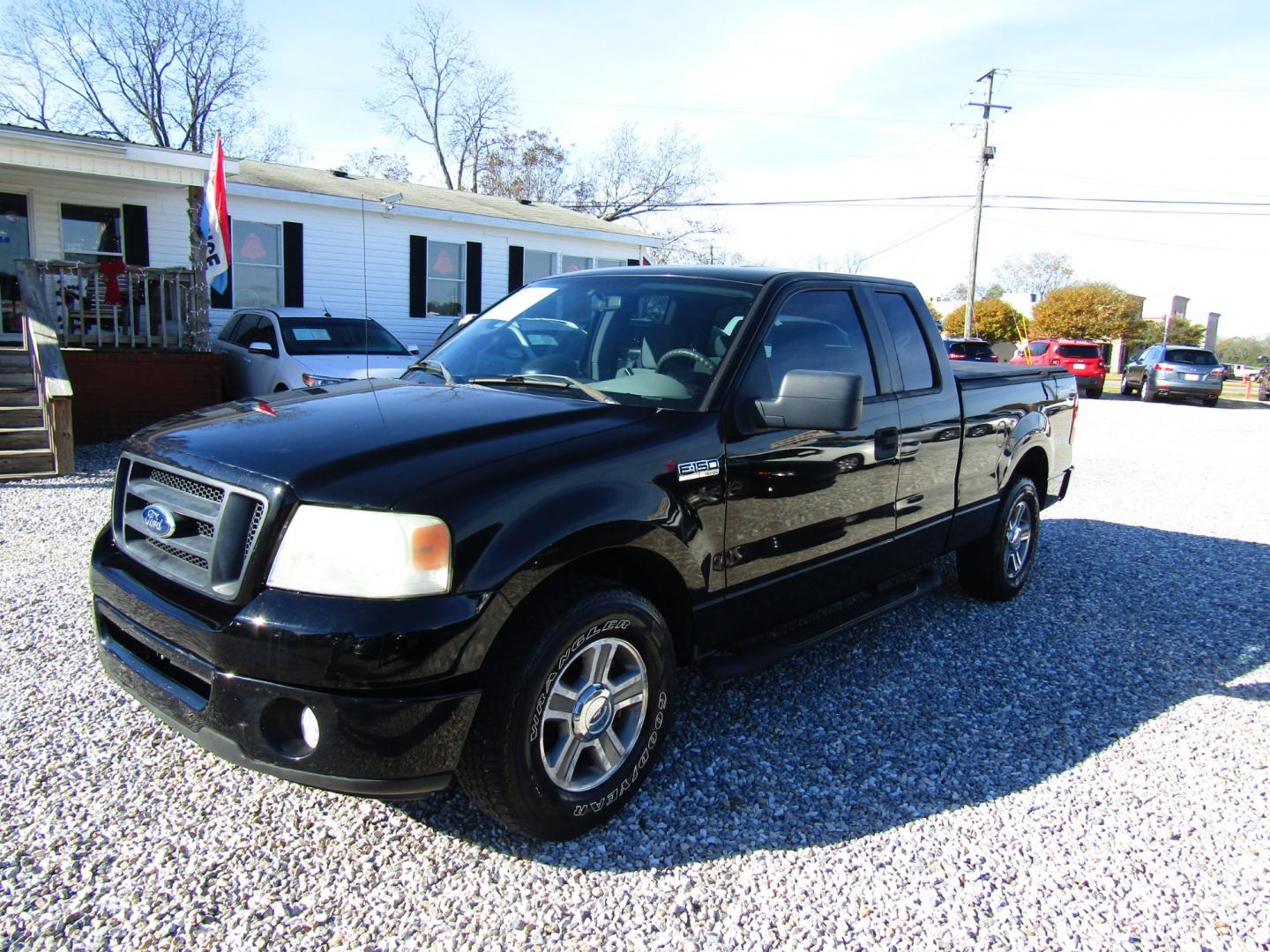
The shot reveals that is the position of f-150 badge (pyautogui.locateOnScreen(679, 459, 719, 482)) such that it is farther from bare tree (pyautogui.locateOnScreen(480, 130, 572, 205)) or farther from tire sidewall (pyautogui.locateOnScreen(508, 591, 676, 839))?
bare tree (pyautogui.locateOnScreen(480, 130, 572, 205))

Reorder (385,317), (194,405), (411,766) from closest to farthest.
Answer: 1. (411,766)
2. (194,405)
3. (385,317)

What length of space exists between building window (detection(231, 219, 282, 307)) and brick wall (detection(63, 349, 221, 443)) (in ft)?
12.9

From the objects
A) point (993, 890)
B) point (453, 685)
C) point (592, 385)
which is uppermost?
point (592, 385)

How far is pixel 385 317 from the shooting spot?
53.7 ft

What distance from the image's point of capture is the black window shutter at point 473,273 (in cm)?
1748

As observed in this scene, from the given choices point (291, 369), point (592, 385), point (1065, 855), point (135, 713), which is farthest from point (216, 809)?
point (291, 369)

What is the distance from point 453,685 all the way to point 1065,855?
80.8 inches

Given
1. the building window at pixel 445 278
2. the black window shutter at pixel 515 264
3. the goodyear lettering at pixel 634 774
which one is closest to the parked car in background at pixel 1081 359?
the black window shutter at pixel 515 264

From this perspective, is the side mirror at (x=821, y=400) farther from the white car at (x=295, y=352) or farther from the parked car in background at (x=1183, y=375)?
the parked car in background at (x=1183, y=375)

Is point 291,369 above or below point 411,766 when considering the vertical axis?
→ above

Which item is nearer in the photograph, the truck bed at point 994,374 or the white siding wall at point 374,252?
the truck bed at point 994,374

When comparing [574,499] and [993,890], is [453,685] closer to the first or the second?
[574,499]

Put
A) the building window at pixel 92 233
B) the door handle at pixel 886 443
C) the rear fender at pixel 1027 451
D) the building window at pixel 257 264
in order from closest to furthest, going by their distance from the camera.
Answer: the door handle at pixel 886 443 < the rear fender at pixel 1027 451 < the building window at pixel 92 233 < the building window at pixel 257 264

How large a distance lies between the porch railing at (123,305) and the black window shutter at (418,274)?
5.08 m
